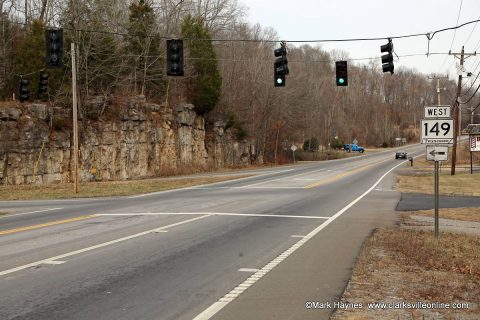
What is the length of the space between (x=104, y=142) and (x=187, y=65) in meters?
16.4

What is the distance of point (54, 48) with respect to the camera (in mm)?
17422

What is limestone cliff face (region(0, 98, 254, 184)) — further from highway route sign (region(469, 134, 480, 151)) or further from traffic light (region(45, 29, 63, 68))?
highway route sign (region(469, 134, 480, 151))

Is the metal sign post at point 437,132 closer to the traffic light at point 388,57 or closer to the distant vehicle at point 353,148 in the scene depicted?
the traffic light at point 388,57

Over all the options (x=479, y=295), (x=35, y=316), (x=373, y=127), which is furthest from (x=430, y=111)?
(x=373, y=127)

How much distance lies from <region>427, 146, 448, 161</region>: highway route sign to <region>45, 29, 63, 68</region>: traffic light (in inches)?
467

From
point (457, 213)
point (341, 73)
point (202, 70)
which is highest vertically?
point (202, 70)

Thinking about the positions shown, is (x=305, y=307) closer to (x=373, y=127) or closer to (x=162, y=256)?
(x=162, y=256)

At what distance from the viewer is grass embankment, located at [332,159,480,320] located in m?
6.39

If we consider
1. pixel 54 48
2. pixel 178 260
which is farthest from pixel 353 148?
pixel 178 260

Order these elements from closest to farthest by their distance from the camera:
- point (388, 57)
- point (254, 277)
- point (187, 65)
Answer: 1. point (254, 277)
2. point (388, 57)
3. point (187, 65)

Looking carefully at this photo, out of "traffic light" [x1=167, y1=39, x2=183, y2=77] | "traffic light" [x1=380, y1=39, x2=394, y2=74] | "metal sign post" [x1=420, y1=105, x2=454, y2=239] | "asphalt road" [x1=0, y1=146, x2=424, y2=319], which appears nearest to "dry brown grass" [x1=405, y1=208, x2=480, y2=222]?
"asphalt road" [x1=0, y1=146, x2=424, y2=319]

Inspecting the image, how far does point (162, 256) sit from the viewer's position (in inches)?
387

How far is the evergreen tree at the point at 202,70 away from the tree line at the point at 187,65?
0.34 feet

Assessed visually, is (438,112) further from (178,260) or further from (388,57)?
(388,57)
